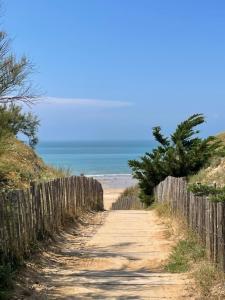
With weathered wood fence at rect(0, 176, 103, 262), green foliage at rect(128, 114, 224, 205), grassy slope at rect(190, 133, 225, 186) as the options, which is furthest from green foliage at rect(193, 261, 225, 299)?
green foliage at rect(128, 114, 224, 205)

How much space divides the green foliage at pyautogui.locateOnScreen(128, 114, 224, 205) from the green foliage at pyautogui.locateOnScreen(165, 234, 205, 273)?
1404 centimetres

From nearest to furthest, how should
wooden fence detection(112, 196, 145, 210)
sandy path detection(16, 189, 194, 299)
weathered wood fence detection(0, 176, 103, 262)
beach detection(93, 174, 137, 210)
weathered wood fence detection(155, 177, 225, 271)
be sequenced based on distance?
sandy path detection(16, 189, 194, 299) < weathered wood fence detection(155, 177, 225, 271) < weathered wood fence detection(0, 176, 103, 262) < wooden fence detection(112, 196, 145, 210) < beach detection(93, 174, 137, 210)

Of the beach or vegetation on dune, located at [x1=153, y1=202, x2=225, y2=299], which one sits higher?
the beach

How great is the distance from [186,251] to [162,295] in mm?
2636

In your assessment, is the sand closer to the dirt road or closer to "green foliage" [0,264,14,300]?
the dirt road

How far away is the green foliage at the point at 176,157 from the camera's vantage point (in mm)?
25547

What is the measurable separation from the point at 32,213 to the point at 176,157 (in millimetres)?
16581

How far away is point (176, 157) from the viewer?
26.3 metres

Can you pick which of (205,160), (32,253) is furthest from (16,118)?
(205,160)

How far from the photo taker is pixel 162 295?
7129 millimetres

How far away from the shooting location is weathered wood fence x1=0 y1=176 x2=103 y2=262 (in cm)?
856

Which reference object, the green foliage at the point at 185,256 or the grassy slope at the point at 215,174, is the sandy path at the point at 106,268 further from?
the grassy slope at the point at 215,174

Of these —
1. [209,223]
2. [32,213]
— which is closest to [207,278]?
[209,223]

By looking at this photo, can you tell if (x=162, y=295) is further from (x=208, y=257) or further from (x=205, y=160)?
(x=205, y=160)
